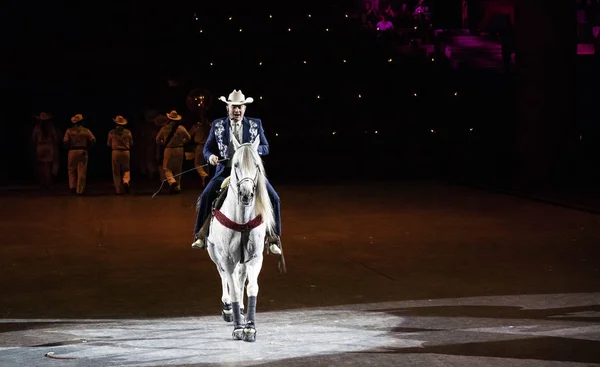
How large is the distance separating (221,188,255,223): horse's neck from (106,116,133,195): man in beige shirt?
1668 centimetres

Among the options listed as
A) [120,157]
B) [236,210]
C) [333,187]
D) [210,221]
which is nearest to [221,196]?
[236,210]

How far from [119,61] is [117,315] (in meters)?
26.2

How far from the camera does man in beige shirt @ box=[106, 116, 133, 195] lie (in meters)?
26.4

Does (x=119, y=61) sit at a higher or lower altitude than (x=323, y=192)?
higher

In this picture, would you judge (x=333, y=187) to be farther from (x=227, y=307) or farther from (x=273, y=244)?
(x=273, y=244)

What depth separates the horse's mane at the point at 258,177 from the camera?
9.45 meters

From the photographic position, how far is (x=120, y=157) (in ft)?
87.1

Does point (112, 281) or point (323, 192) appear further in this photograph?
point (323, 192)

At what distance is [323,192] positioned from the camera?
26.0m

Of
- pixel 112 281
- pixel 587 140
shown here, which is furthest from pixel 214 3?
pixel 112 281

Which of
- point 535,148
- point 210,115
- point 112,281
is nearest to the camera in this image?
point 112,281

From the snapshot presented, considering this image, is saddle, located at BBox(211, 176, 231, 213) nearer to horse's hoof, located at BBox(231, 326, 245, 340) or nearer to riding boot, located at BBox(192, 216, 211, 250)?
riding boot, located at BBox(192, 216, 211, 250)

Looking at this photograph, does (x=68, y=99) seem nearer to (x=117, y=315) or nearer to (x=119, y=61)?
(x=119, y=61)

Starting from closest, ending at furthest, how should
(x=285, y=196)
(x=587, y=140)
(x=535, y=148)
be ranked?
(x=285, y=196)
(x=535, y=148)
(x=587, y=140)
